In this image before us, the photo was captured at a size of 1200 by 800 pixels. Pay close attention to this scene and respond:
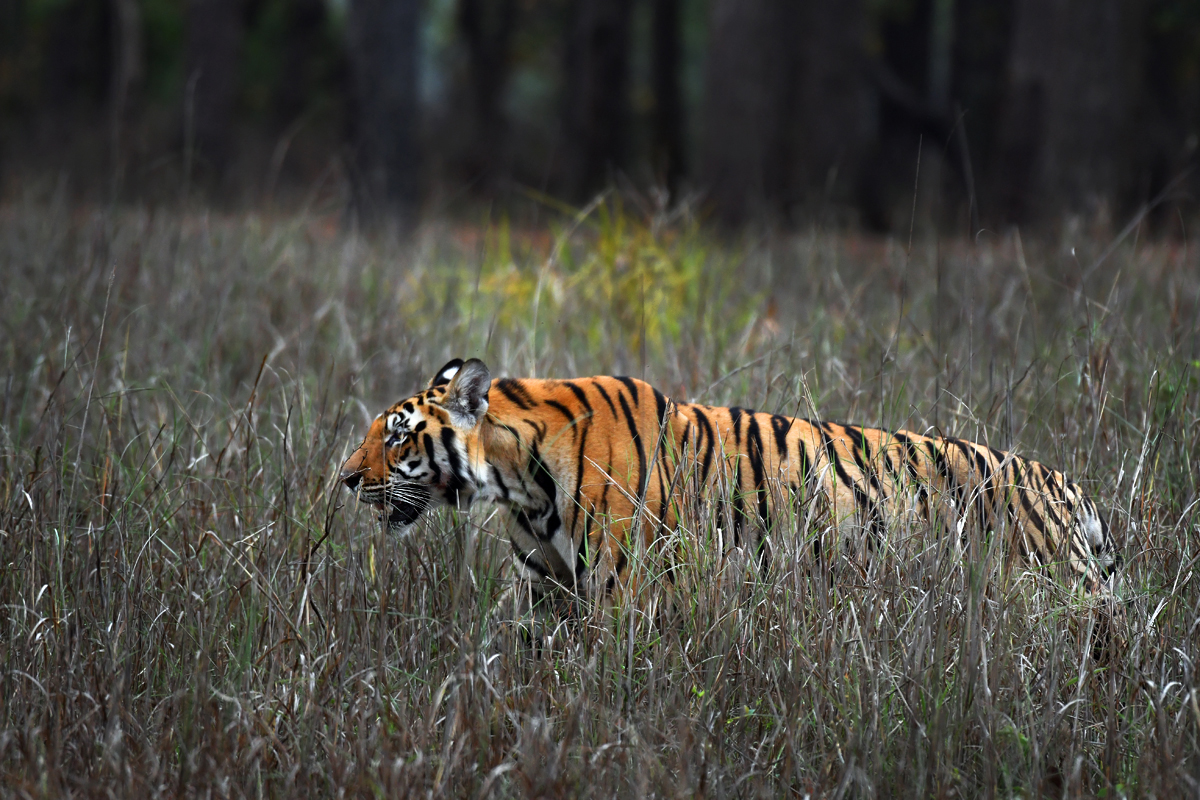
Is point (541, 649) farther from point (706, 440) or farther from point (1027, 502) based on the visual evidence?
point (1027, 502)

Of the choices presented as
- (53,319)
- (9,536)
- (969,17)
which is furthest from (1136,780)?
(969,17)

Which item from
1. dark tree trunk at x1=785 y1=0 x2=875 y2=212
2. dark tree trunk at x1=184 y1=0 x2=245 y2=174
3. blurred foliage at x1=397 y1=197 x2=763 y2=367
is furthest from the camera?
dark tree trunk at x1=184 y1=0 x2=245 y2=174

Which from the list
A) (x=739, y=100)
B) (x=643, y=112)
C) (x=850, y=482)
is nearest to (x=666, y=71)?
(x=643, y=112)

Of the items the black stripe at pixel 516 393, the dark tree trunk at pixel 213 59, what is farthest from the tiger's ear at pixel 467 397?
the dark tree trunk at pixel 213 59

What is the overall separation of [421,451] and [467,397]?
7.0 inches

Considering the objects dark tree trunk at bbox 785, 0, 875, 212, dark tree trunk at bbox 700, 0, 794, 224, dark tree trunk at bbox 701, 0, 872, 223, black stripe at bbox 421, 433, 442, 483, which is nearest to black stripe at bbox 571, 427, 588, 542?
black stripe at bbox 421, 433, 442, 483

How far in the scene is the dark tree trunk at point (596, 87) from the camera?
50.1 feet

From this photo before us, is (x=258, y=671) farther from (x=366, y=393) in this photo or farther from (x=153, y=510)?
(x=366, y=393)

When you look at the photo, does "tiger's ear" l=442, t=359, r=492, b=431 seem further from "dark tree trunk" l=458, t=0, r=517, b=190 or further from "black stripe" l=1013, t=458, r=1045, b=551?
"dark tree trunk" l=458, t=0, r=517, b=190

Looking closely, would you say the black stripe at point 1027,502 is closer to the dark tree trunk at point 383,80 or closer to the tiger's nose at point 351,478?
the tiger's nose at point 351,478

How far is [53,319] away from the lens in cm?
417

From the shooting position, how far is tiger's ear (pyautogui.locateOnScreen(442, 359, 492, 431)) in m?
2.74

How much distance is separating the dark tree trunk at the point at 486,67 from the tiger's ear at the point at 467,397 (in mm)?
16953

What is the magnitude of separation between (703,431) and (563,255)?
2956 mm
